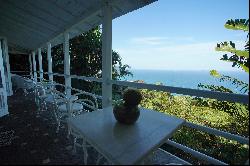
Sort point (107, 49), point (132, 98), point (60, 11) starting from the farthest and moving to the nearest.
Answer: point (60, 11) → point (107, 49) → point (132, 98)

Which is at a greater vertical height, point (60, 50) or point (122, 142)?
point (60, 50)

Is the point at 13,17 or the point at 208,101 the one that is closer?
the point at 13,17

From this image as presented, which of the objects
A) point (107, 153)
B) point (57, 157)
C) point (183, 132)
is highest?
point (107, 153)

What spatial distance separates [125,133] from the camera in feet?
5.44

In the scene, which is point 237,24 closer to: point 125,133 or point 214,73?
point 214,73

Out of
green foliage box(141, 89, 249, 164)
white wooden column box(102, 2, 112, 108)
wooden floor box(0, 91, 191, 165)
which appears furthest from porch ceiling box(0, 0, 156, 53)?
green foliage box(141, 89, 249, 164)

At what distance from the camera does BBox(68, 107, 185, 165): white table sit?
1.36 m

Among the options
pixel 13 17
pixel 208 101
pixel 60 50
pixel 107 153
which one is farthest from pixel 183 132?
pixel 60 50

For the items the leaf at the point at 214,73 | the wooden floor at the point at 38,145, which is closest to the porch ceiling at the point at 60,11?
the wooden floor at the point at 38,145

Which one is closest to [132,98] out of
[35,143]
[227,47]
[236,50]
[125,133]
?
[125,133]

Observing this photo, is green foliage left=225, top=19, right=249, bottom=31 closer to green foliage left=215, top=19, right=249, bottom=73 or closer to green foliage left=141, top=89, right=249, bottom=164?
green foliage left=215, top=19, right=249, bottom=73

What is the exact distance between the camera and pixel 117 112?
1.85 m

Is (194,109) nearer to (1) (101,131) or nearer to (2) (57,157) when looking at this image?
(2) (57,157)

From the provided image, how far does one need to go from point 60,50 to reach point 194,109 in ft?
32.1
